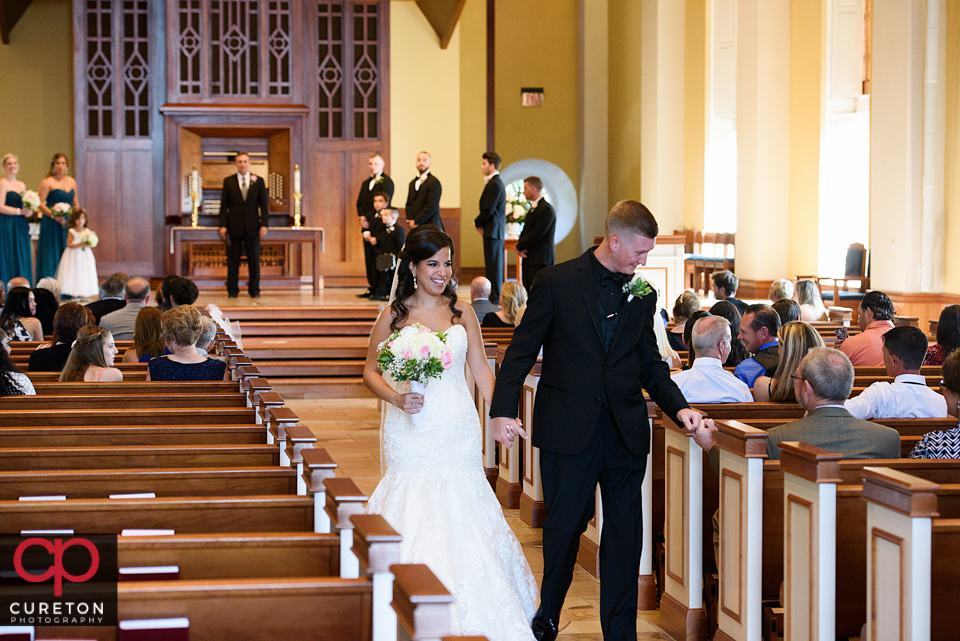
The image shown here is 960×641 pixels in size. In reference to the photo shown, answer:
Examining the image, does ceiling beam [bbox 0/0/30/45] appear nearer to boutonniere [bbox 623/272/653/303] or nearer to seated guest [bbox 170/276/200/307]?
seated guest [bbox 170/276/200/307]

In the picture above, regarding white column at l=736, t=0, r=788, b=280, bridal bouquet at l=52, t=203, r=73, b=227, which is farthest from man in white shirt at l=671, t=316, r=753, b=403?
bridal bouquet at l=52, t=203, r=73, b=227

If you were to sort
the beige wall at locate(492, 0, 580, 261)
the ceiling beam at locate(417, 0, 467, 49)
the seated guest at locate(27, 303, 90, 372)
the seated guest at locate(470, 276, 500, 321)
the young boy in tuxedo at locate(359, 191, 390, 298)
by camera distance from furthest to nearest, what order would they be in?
the beige wall at locate(492, 0, 580, 261) < the ceiling beam at locate(417, 0, 467, 49) < the young boy in tuxedo at locate(359, 191, 390, 298) < the seated guest at locate(470, 276, 500, 321) < the seated guest at locate(27, 303, 90, 372)

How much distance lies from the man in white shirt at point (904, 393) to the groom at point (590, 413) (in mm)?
1267

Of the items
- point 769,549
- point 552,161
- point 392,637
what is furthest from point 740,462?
point 552,161

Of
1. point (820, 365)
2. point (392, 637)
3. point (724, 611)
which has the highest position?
point (820, 365)

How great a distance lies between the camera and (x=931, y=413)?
4.14 metres

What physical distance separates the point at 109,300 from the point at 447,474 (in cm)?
558

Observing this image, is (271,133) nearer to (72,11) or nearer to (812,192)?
(72,11)

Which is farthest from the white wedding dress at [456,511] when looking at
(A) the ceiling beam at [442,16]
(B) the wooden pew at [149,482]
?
(A) the ceiling beam at [442,16]

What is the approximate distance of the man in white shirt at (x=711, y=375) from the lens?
4352 millimetres

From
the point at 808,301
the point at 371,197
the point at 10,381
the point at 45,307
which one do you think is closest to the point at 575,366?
the point at 10,381

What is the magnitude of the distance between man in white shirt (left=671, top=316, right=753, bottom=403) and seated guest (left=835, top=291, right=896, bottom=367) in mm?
1807

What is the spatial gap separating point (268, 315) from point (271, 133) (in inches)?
160

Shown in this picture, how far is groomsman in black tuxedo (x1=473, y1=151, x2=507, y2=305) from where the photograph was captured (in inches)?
398
